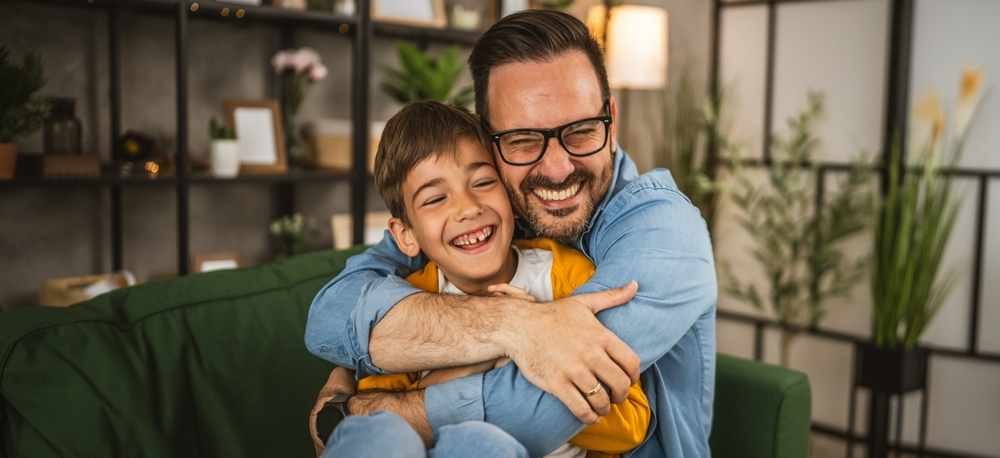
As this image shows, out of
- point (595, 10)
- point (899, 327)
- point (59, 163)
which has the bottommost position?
point (899, 327)

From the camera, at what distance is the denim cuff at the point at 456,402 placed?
1175mm

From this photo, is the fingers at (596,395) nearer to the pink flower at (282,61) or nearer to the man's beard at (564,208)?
the man's beard at (564,208)

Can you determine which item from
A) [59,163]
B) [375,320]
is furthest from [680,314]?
[59,163]

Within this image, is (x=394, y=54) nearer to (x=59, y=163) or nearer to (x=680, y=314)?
(x=59, y=163)

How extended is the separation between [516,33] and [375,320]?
2.09 ft

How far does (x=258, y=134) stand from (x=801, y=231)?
2273 millimetres

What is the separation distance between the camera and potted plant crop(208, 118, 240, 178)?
248cm

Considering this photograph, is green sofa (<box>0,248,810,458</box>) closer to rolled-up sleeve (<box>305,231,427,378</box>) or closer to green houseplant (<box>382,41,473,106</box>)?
rolled-up sleeve (<box>305,231,427,378</box>)

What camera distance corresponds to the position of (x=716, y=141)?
11.3 feet

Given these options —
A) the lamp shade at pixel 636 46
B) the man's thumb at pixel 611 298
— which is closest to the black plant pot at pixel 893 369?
the lamp shade at pixel 636 46

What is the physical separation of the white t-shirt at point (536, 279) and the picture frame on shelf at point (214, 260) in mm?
1516

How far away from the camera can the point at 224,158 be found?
2.49m

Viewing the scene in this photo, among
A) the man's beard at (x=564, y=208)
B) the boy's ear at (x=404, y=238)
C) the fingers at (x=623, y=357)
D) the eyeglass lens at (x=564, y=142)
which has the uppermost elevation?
the eyeglass lens at (x=564, y=142)

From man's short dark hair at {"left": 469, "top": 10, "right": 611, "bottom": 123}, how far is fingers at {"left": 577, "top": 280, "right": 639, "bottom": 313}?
0.49 metres
